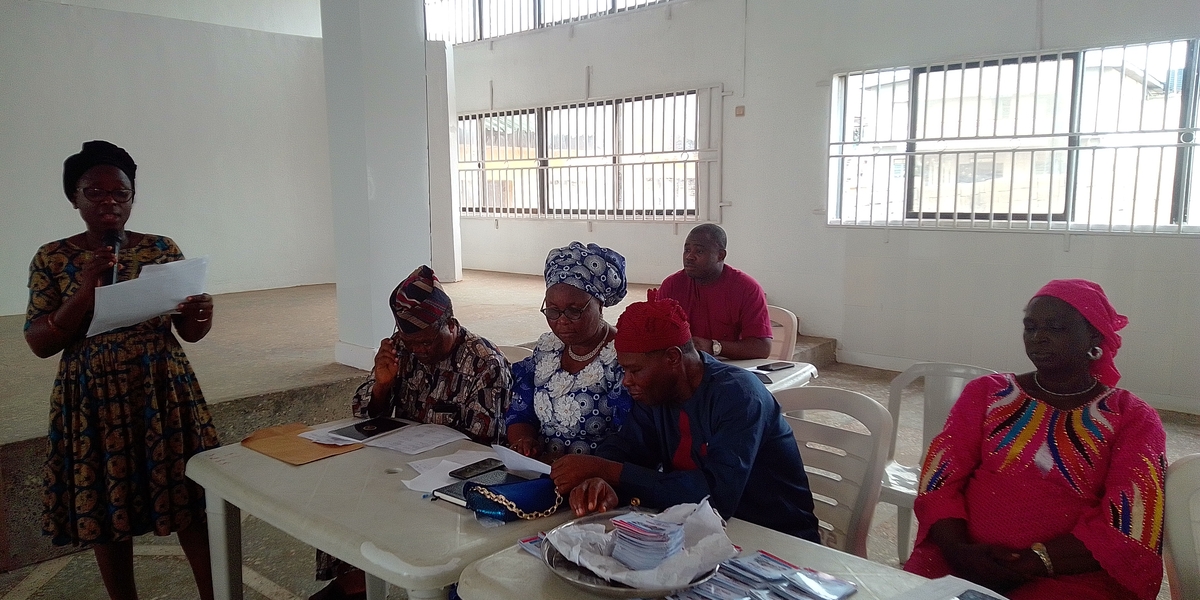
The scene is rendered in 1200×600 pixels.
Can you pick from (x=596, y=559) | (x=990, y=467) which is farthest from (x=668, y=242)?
(x=596, y=559)

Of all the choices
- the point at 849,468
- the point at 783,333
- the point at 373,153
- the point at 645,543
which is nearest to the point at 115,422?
the point at 645,543

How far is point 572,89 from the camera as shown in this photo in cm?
869

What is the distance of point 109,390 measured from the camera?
2.27 m

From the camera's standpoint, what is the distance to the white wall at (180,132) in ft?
21.7

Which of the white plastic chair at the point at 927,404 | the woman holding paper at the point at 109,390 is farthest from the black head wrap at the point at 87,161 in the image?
the white plastic chair at the point at 927,404

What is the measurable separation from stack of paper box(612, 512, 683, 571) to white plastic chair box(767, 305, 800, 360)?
2.80 m

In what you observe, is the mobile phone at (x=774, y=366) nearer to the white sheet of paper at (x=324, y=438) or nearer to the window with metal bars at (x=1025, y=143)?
the white sheet of paper at (x=324, y=438)

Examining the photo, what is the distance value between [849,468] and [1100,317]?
29.5 inches

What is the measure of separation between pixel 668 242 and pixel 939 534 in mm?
6274

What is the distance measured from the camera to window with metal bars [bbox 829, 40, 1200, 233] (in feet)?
16.0

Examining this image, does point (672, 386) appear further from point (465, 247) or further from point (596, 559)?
point (465, 247)

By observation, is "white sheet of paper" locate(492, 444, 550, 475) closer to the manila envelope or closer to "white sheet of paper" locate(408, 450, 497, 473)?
"white sheet of paper" locate(408, 450, 497, 473)

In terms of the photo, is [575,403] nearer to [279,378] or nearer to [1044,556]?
[1044,556]

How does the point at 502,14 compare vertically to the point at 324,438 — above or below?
above
